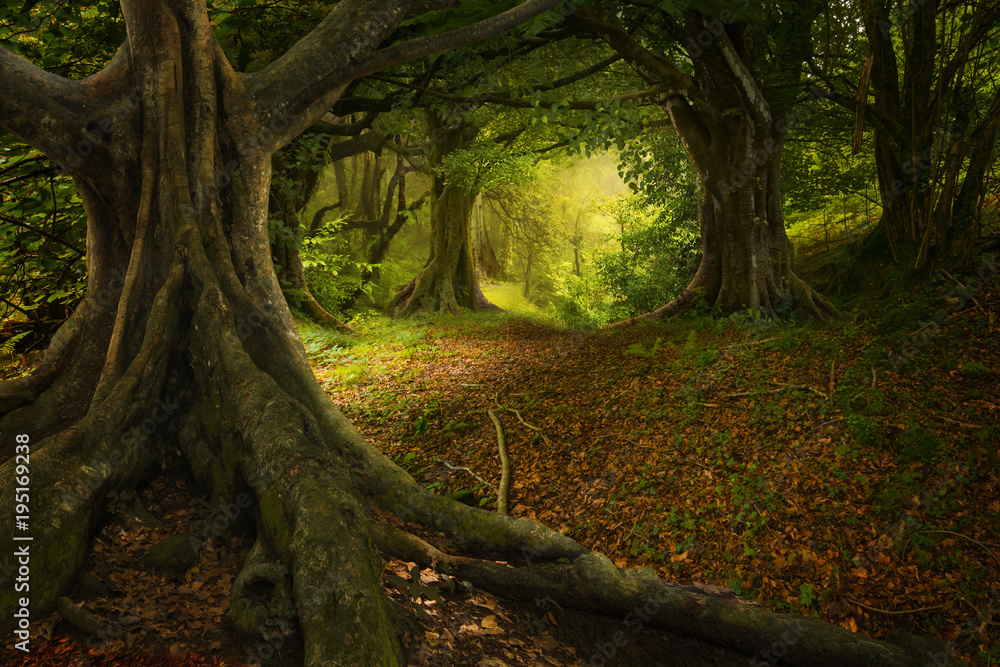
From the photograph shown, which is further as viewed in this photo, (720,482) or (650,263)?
(650,263)

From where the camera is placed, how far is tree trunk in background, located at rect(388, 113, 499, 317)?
16.8 m

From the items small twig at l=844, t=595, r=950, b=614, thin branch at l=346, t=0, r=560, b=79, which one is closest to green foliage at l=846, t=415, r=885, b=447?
small twig at l=844, t=595, r=950, b=614

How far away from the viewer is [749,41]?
9.57 m

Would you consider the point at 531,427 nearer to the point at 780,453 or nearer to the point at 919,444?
the point at 780,453

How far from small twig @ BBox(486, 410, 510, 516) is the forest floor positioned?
13 cm

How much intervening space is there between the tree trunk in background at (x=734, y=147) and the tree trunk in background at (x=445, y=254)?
27.6ft

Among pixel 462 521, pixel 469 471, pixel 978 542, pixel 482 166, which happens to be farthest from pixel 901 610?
pixel 482 166

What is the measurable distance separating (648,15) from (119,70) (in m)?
9.06

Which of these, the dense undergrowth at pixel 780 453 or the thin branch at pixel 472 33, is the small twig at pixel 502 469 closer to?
the dense undergrowth at pixel 780 453

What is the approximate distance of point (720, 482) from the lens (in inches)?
205

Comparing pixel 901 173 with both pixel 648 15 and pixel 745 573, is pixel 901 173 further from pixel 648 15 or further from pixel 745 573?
pixel 745 573

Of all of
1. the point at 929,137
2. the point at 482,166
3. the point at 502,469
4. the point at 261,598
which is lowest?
the point at 502,469

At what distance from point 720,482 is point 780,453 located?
74cm

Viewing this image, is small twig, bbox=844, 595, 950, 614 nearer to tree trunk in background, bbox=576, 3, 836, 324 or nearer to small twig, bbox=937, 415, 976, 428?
small twig, bbox=937, 415, 976, 428
